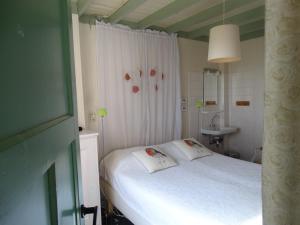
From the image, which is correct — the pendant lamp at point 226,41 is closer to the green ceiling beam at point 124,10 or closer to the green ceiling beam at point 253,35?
the green ceiling beam at point 124,10

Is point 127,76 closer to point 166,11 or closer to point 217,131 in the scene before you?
point 166,11

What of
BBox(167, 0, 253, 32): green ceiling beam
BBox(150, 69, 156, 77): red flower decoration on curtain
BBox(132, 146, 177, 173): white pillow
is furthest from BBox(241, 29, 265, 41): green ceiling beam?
BBox(132, 146, 177, 173): white pillow

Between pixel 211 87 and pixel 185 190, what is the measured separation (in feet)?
8.22

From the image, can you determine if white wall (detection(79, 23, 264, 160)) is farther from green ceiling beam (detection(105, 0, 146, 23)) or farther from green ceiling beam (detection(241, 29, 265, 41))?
green ceiling beam (detection(105, 0, 146, 23))

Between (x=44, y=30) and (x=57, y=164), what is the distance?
0.42m

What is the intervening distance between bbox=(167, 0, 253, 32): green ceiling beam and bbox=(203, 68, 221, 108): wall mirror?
1081 mm

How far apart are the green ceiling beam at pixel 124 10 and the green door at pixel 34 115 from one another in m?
1.53

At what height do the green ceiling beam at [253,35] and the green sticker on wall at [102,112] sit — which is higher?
the green ceiling beam at [253,35]

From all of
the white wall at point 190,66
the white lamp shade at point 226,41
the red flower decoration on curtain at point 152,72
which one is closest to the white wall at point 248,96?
the white wall at point 190,66

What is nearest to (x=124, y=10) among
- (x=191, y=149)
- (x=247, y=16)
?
(x=247, y=16)

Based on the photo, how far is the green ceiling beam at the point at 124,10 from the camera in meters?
2.23

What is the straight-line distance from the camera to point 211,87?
3.98m

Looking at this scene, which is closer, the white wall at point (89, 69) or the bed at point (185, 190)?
the bed at point (185, 190)

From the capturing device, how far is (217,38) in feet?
6.73
